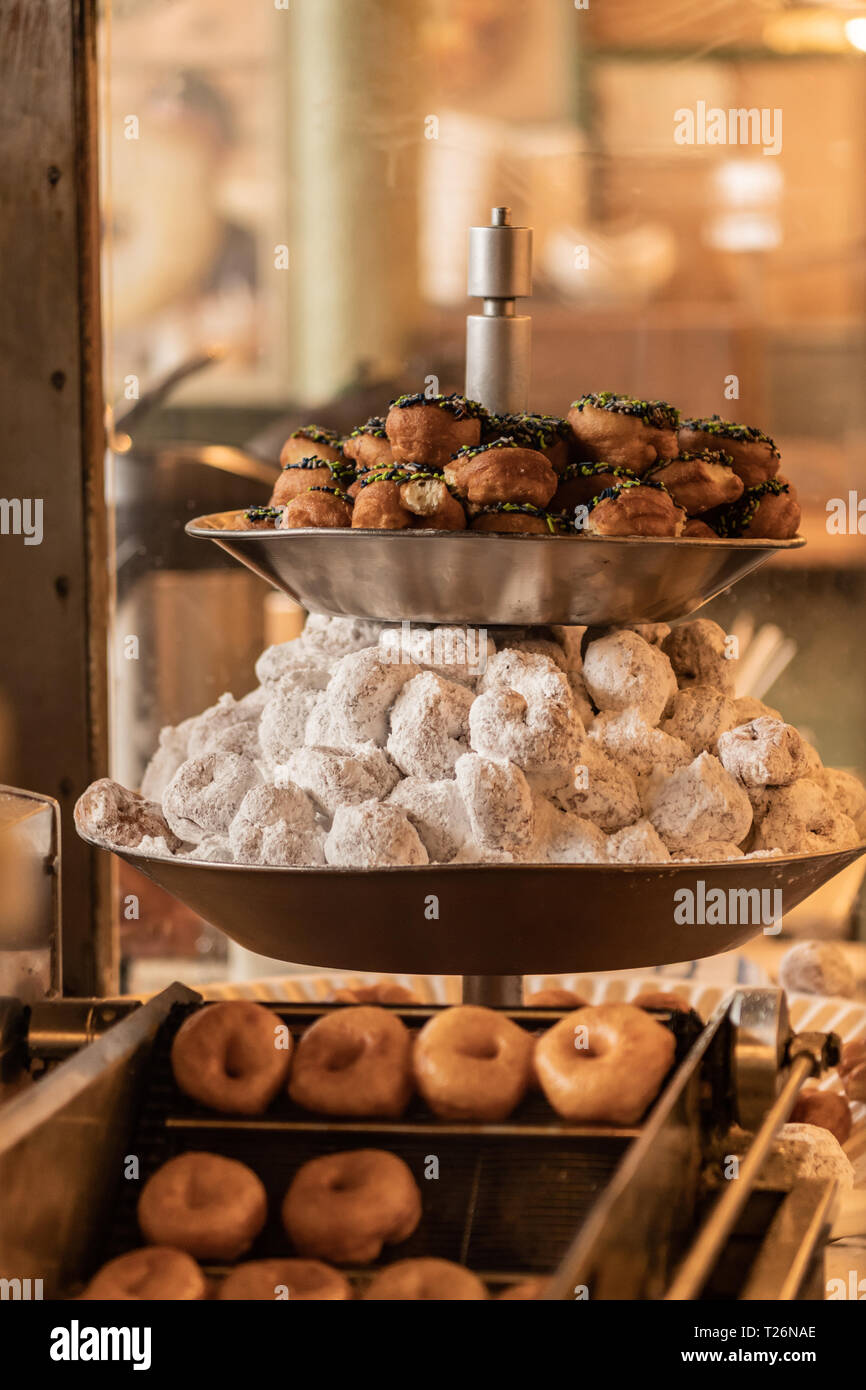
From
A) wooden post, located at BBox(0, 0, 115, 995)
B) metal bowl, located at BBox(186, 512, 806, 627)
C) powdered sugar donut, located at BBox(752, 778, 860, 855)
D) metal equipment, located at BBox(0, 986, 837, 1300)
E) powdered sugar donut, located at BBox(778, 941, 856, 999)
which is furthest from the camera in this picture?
powdered sugar donut, located at BBox(778, 941, 856, 999)

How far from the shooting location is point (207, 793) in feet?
3.62

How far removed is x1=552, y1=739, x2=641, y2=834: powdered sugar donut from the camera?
1.08 metres

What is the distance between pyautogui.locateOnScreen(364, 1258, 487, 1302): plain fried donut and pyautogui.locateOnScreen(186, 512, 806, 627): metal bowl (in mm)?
452

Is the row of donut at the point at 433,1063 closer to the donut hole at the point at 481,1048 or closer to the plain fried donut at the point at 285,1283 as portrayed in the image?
the donut hole at the point at 481,1048

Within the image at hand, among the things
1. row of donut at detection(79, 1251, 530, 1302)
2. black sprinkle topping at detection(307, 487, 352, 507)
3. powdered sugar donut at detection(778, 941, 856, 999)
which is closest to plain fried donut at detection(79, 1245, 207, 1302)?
row of donut at detection(79, 1251, 530, 1302)

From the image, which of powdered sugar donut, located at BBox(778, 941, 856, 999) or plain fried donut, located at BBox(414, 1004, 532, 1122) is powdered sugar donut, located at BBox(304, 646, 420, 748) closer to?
plain fried donut, located at BBox(414, 1004, 532, 1122)

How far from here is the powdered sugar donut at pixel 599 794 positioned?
3.55ft

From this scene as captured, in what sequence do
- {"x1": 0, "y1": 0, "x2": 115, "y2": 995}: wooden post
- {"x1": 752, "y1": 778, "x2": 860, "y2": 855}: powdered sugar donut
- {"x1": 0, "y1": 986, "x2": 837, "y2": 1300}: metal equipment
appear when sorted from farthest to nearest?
{"x1": 0, "y1": 0, "x2": 115, "y2": 995}: wooden post, {"x1": 752, "y1": 778, "x2": 860, "y2": 855}: powdered sugar donut, {"x1": 0, "y1": 986, "x2": 837, "y2": 1300}: metal equipment

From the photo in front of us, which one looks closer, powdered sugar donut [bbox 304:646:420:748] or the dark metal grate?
the dark metal grate

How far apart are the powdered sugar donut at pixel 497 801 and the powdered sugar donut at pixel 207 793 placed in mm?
176

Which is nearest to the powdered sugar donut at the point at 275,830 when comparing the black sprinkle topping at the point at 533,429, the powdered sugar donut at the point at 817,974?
the black sprinkle topping at the point at 533,429

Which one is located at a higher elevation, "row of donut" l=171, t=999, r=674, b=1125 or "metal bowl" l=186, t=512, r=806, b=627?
"metal bowl" l=186, t=512, r=806, b=627
